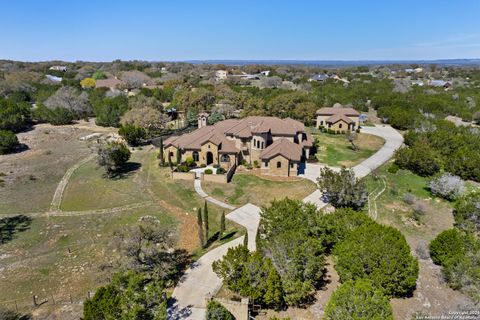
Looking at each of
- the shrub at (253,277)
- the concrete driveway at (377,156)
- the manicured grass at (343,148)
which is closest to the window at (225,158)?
the concrete driveway at (377,156)

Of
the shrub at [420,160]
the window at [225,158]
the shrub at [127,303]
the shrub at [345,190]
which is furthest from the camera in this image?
the window at [225,158]

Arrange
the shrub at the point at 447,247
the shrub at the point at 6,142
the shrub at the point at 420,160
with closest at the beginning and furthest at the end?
the shrub at the point at 447,247
the shrub at the point at 420,160
the shrub at the point at 6,142

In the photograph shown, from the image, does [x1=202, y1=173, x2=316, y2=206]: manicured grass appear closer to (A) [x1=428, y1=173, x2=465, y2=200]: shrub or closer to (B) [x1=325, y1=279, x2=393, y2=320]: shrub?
(A) [x1=428, y1=173, x2=465, y2=200]: shrub

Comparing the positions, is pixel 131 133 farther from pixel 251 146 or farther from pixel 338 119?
pixel 338 119

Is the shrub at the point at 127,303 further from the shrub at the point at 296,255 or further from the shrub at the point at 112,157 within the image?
the shrub at the point at 112,157

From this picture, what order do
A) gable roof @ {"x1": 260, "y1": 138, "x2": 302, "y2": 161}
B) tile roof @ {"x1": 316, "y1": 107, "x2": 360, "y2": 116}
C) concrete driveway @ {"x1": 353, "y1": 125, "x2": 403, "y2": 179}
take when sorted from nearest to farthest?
gable roof @ {"x1": 260, "y1": 138, "x2": 302, "y2": 161} → concrete driveway @ {"x1": 353, "y1": 125, "x2": 403, "y2": 179} → tile roof @ {"x1": 316, "y1": 107, "x2": 360, "y2": 116}

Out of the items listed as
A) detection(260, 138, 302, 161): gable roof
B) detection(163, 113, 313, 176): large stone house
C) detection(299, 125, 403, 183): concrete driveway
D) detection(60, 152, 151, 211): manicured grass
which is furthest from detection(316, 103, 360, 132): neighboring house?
detection(60, 152, 151, 211): manicured grass

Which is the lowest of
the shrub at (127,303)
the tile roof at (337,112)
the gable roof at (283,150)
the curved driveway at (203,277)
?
the curved driveway at (203,277)
